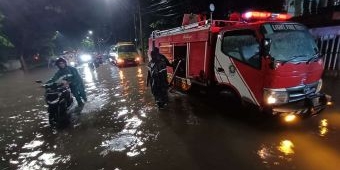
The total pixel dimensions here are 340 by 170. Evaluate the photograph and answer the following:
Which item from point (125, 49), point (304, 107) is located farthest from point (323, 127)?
point (125, 49)

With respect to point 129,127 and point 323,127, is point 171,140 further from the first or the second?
point 323,127

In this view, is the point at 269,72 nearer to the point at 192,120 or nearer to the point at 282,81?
the point at 282,81

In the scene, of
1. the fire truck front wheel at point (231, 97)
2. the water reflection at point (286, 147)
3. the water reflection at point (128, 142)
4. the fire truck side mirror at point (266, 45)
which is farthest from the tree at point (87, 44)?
the water reflection at point (286, 147)

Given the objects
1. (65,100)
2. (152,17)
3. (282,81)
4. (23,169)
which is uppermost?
(152,17)

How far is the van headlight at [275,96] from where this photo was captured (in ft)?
18.0

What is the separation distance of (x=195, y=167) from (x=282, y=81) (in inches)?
99.2

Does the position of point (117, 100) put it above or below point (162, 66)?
below

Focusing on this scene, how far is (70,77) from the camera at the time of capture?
888cm

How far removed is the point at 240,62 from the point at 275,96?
3.77 feet

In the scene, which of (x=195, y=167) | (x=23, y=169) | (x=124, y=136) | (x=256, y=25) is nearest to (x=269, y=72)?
(x=256, y=25)

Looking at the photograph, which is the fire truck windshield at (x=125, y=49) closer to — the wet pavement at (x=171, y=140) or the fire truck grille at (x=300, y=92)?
the wet pavement at (x=171, y=140)

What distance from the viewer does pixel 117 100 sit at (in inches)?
395

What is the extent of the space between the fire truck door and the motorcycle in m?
4.60

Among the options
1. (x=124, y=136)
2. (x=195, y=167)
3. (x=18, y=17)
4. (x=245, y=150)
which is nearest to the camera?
(x=195, y=167)
